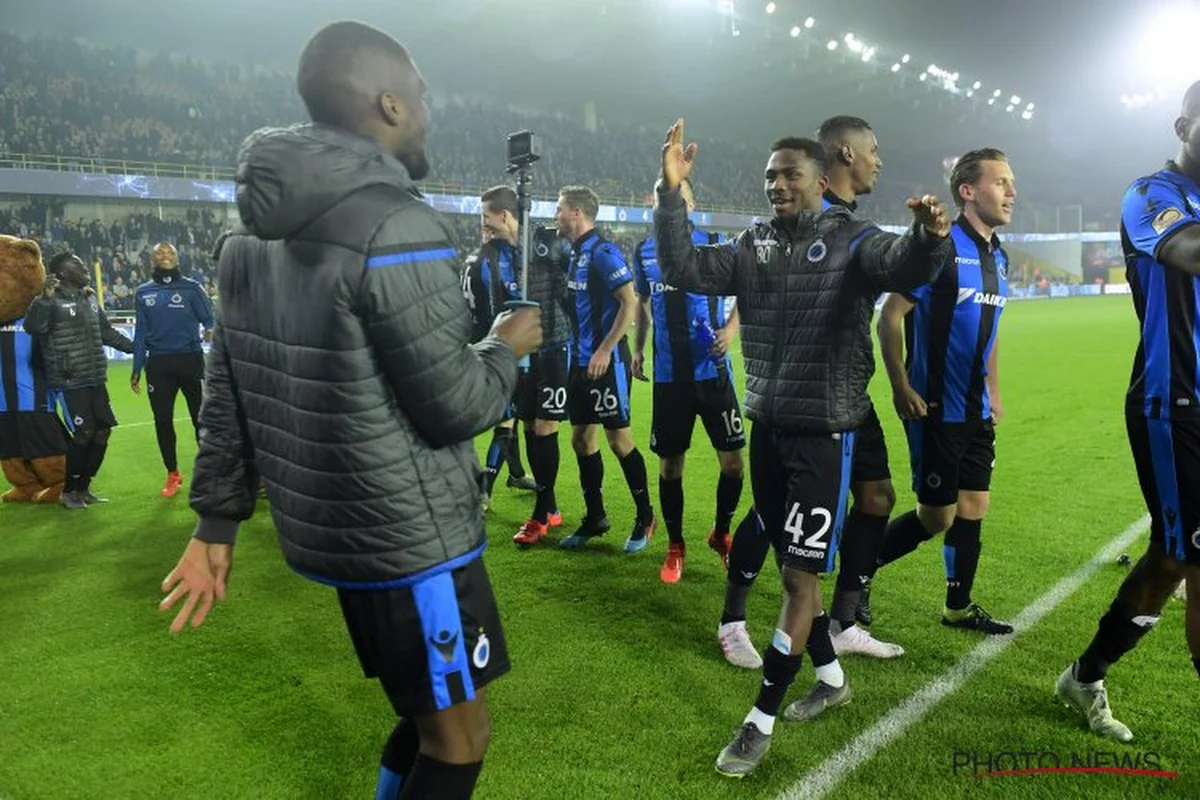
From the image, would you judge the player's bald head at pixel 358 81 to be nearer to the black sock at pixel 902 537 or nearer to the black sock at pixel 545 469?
the black sock at pixel 902 537

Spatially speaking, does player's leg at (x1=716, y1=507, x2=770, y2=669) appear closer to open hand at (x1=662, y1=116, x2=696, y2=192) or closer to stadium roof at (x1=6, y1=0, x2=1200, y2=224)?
open hand at (x1=662, y1=116, x2=696, y2=192)

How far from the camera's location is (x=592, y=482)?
5484 mm

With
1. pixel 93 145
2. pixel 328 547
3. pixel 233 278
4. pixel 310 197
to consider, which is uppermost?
pixel 93 145

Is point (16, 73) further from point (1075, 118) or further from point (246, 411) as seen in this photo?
point (1075, 118)

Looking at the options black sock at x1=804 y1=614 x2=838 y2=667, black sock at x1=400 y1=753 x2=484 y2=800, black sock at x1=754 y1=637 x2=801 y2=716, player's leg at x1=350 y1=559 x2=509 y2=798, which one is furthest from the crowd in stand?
black sock at x1=400 y1=753 x2=484 y2=800

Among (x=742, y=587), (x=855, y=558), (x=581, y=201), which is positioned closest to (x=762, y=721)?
(x=742, y=587)

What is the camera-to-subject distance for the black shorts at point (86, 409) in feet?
22.4

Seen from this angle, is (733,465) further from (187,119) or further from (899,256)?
(187,119)

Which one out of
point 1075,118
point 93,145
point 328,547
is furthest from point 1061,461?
point 1075,118

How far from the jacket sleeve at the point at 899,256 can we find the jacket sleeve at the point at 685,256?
1.53 ft

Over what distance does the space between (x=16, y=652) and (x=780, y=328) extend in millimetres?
3913

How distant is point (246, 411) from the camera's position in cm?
188

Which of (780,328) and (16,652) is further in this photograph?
(16,652)

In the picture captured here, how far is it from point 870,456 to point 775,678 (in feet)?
3.99
